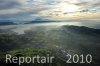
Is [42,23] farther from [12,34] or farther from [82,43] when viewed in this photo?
[82,43]

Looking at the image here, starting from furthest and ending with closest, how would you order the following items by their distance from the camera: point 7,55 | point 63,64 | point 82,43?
point 82,43 → point 63,64 → point 7,55

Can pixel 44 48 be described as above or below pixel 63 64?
above

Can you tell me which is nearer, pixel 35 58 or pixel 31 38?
pixel 35 58

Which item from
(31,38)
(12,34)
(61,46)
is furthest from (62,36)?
(12,34)

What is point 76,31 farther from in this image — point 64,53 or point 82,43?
point 64,53

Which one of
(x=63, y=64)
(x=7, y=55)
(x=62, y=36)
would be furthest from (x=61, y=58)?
(x=7, y=55)

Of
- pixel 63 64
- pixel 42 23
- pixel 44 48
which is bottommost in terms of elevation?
pixel 63 64

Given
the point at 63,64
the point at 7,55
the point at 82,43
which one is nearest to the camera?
the point at 7,55

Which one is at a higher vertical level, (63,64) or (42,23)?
(42,23)

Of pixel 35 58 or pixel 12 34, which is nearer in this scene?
pixel 35 58
